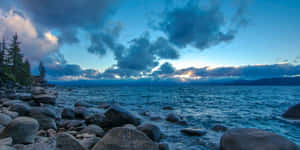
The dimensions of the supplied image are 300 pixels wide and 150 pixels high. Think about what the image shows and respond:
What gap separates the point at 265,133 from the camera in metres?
5.78

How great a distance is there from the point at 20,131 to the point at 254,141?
353 inches

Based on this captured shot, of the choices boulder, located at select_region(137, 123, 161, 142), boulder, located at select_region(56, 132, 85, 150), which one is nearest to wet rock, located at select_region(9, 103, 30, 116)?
boulder, located at select_region(56, 132, 85, 150)

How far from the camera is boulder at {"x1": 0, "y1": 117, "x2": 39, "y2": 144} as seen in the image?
520cm

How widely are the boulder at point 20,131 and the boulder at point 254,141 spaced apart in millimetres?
8031

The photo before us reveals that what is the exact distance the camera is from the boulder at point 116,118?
33.4 feet

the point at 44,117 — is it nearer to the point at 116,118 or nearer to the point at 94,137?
the point at 116,118

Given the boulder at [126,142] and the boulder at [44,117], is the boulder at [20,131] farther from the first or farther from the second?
the boulder at [126,142]

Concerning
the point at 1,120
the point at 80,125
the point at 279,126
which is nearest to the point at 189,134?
the point at 80,125

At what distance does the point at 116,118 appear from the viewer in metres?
10.3

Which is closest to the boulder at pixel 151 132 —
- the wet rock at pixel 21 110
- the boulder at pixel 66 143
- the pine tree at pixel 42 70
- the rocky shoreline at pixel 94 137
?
the rocky shoreline at pixel 94 137

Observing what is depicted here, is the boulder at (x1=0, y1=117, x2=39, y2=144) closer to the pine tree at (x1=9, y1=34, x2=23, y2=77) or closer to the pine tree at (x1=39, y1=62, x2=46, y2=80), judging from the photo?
the pine tree at (x1=9, y1=34, x2=23, y2=77)

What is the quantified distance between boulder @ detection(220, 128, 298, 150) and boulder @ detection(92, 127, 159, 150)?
12.4ft

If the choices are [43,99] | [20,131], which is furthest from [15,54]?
[20,131]

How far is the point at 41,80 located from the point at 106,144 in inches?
4581
